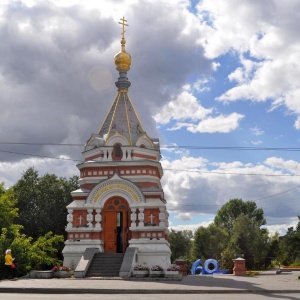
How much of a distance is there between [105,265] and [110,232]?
10.2ft

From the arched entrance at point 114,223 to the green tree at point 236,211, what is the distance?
48.4 meters

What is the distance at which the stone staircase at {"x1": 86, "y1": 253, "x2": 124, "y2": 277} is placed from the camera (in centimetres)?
2286

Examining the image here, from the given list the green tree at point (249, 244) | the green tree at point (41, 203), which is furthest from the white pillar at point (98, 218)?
the green tree at point (249, 244)

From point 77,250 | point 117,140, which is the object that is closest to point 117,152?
point 117,140

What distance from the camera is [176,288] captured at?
54.1 feet

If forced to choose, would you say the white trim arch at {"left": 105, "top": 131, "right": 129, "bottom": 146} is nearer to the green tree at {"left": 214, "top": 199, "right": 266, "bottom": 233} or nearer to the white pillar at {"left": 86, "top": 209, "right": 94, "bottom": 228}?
the white pillar at {"left": 86, "top": 209, "right": 94, "bottom": 228}

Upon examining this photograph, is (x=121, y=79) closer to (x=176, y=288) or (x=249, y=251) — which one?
(x=176, y=288)

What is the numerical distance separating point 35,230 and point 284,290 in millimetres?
26456

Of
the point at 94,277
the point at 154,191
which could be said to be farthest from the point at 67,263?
the point at 154,191

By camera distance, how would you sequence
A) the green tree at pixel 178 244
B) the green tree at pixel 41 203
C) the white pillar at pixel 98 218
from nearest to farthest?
1. the white pillar at pixel 98 218
2. the green tree at pixel 41 203
3. the green tree at pixel 178 244

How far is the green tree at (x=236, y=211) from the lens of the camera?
240ft

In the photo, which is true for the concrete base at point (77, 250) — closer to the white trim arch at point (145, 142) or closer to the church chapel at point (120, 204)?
the church chapel at point (120, 204)

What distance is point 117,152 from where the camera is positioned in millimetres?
28281

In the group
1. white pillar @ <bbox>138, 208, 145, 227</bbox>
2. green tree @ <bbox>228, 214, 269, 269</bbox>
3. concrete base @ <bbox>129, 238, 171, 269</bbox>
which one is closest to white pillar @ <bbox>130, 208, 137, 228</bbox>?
white pillar @ <bbox>138, 208, 145, 227</bbox>
